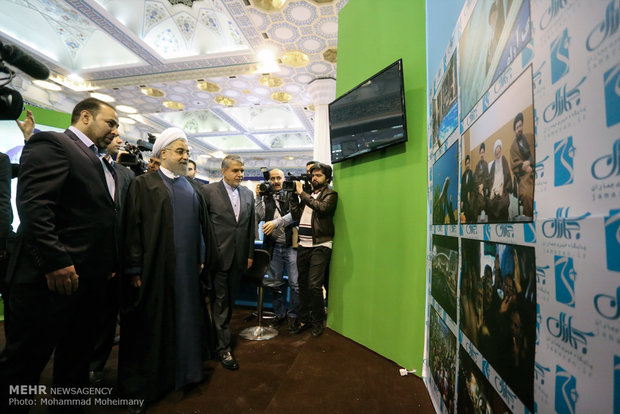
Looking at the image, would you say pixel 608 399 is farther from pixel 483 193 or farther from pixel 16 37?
pixel 16 37

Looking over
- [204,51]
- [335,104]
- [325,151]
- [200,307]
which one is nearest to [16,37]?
[204,51]

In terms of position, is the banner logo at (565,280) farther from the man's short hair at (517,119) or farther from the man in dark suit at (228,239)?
the man in dark suit at (228,239)

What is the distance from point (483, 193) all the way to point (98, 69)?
844 centimetres

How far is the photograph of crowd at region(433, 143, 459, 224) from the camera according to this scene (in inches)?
56.9

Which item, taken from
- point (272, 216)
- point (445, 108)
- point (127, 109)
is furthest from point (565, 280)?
point (127, 109)

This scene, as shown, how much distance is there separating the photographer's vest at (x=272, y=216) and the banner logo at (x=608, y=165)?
2.92 metres

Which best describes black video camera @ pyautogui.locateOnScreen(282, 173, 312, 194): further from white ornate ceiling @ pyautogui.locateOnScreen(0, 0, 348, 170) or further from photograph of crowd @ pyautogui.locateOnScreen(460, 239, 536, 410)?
white ornate ceiling @ pyautogui.locateOnScreen(0, 0, 348, 170)

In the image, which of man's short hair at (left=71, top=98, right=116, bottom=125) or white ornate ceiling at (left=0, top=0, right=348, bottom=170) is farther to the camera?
white ornate ceiling at (left=0, top=0, right=348, bottom=170)

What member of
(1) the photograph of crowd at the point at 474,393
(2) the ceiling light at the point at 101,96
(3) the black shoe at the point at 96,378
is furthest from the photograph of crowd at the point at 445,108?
(2) the ceiling light at the point at 101,96

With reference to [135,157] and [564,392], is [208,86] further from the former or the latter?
[564,392]

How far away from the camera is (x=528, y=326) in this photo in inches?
30.6

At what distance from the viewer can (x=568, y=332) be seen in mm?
621

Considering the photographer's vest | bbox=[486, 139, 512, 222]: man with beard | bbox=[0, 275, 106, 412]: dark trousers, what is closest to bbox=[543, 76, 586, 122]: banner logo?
bbox=[486, 139, 512, 222]: man with beard

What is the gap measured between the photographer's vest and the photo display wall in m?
2.15
